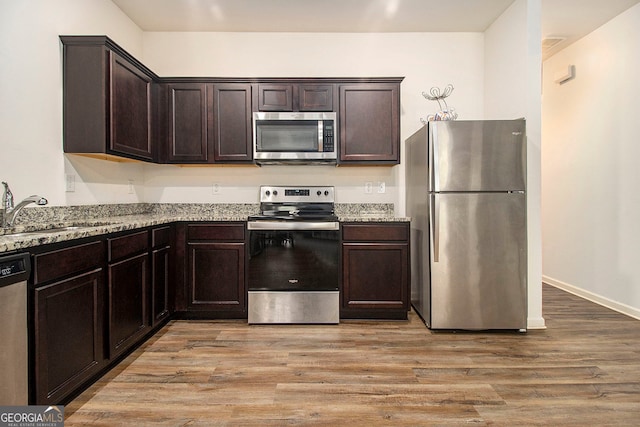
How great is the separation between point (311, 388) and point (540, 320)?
2.09m

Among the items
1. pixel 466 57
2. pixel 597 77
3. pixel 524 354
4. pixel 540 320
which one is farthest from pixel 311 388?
pixel 597 77

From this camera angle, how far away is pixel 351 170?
3.60 metres

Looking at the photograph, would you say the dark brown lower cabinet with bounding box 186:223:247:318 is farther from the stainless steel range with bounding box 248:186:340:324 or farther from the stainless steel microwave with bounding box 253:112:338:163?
the stainless steel microwave with bounding box 253:112:338:163

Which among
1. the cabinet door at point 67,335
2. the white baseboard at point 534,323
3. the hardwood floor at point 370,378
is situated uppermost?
the cabinet door at point 67,335

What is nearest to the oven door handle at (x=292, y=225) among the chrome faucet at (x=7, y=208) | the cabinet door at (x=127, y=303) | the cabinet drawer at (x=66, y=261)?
the cabinet door at (x=127, y=303)

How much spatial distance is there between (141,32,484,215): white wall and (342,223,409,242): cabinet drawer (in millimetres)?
635

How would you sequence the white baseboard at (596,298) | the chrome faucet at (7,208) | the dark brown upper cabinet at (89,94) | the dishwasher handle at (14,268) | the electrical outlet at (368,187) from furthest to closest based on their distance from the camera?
1. the electrical outlet at (368,187)
2. the white baseboard at (596,298)
3. the dark brown upper cabinet at (89,94)
4. the chrome faucet at (7,208)
5. the dishwasher handle at (14,268)

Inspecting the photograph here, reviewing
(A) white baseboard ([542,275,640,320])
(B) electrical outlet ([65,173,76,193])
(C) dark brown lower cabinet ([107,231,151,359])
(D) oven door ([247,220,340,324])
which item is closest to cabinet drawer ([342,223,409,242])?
(D) oven door ([247,220,340,324])

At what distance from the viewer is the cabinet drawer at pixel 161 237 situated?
8.77 feet

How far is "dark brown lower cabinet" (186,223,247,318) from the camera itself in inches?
119

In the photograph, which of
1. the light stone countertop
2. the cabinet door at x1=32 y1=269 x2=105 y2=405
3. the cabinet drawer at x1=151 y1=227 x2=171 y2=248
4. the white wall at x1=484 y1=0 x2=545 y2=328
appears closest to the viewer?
the cabinet door at x1=32 y1=269 x2=105 y2=405

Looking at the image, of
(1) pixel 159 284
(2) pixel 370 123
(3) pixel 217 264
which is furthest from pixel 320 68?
(1) pixel 159 284

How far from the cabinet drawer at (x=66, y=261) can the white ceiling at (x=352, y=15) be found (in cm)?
230

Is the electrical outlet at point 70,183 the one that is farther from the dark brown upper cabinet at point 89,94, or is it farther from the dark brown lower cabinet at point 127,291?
the dark brown lower cabinet at point 127,291
